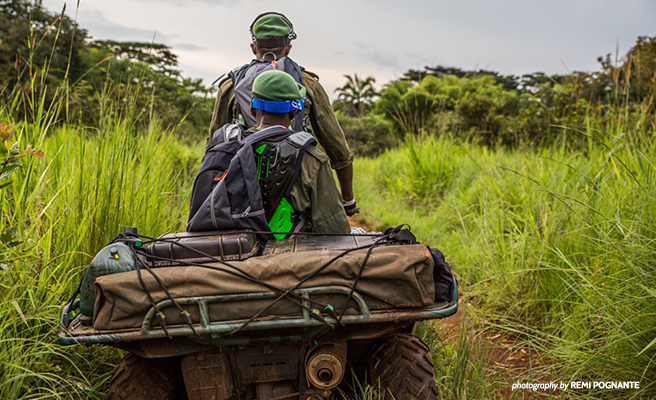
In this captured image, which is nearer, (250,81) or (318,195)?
(318,195)

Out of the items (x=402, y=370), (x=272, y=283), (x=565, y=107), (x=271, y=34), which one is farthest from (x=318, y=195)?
(x=565, y=107)

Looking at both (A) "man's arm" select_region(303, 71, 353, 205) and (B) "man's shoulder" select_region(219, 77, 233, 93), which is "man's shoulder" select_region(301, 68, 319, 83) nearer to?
(A) "man's arm" select_region(303, 71, 353, 205)

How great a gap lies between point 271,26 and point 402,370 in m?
2.59

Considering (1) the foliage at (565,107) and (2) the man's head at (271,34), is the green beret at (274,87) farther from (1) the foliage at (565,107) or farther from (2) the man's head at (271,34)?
(1) the foliage at (565,107)

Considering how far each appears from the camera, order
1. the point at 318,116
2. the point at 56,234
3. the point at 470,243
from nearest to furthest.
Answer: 1. the point at 56,234
2. the point at 318,116
3. the point at 470,243

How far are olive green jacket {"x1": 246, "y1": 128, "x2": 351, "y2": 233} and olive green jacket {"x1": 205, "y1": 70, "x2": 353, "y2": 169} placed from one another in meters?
1.14

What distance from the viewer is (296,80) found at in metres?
3.73

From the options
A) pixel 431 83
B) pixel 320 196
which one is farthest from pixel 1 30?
pixel 431 83

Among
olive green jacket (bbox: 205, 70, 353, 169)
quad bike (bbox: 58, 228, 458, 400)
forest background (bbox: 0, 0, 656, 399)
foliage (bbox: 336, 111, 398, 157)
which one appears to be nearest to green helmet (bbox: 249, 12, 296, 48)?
olive green jacket (bbox: 205, 70, 353, 169)

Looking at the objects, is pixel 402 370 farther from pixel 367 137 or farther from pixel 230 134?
pixel 367 137

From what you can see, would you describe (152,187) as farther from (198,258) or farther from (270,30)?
(198,258)

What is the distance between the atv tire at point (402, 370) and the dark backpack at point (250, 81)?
5.78ft

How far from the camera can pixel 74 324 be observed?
2.11 metres

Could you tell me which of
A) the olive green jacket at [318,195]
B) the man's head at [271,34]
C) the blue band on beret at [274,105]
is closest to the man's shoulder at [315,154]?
the olive green jacket at [318,195]
